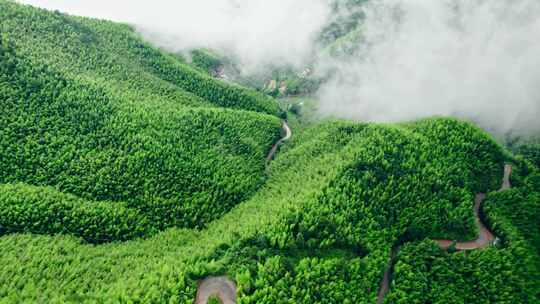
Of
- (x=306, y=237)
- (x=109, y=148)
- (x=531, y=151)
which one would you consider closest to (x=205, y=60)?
(x=109, y=148)

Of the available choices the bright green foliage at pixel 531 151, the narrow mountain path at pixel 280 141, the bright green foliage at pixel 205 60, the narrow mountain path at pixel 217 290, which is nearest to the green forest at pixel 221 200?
the bright green foliage at pixel 531 151

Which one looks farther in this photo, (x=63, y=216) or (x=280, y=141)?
(x=280, y=141)

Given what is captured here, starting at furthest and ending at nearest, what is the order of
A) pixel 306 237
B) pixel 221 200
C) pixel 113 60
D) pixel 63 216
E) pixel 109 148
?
pixel 113 60, pixel 221 200, pixel 109 148, pixel 63 216, pixel 306 237

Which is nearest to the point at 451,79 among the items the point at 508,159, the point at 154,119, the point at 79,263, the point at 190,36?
the point at 508,159

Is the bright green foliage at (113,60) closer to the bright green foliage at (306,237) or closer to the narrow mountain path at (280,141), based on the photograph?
the narrow mountain path at (280,141)

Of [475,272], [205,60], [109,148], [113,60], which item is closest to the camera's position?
[475,272]

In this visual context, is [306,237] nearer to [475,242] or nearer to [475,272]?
[475,272]
